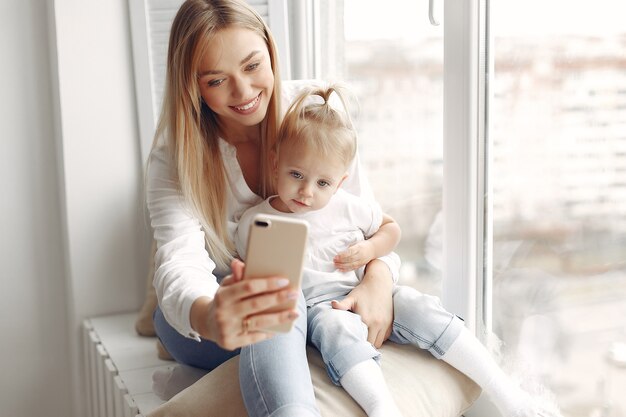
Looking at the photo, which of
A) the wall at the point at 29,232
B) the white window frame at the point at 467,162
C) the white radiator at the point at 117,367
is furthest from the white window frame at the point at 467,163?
the wall at the point at 29,232

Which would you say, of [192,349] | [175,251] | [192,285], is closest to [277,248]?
[192,285]

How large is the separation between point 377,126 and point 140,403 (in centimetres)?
88

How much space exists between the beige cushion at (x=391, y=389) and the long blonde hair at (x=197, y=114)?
0.27 m

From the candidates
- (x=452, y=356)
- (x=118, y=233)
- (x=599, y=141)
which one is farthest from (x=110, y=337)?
(x=599, y=141)

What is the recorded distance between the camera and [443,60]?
1.71 metres

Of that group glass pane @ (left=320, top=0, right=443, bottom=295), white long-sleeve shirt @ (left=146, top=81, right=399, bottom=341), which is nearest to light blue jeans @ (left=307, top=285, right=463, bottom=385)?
white long-sleeve shirt @ (left=146, top=81, right=399, bottom=341)

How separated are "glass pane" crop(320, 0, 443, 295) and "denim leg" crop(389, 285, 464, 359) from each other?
0.35 metres

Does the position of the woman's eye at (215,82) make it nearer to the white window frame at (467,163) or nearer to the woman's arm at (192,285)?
the woman's arm at (192,285)

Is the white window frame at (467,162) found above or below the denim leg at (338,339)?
above

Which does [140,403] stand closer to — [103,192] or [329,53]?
[103,192]

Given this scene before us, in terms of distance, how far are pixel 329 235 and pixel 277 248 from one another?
1.70 ft

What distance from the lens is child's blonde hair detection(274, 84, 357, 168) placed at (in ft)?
4.79

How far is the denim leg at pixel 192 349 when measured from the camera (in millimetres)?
1584

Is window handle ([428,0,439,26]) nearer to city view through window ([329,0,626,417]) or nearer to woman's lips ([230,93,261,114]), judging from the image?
city view through window ([329,0,626,417])
